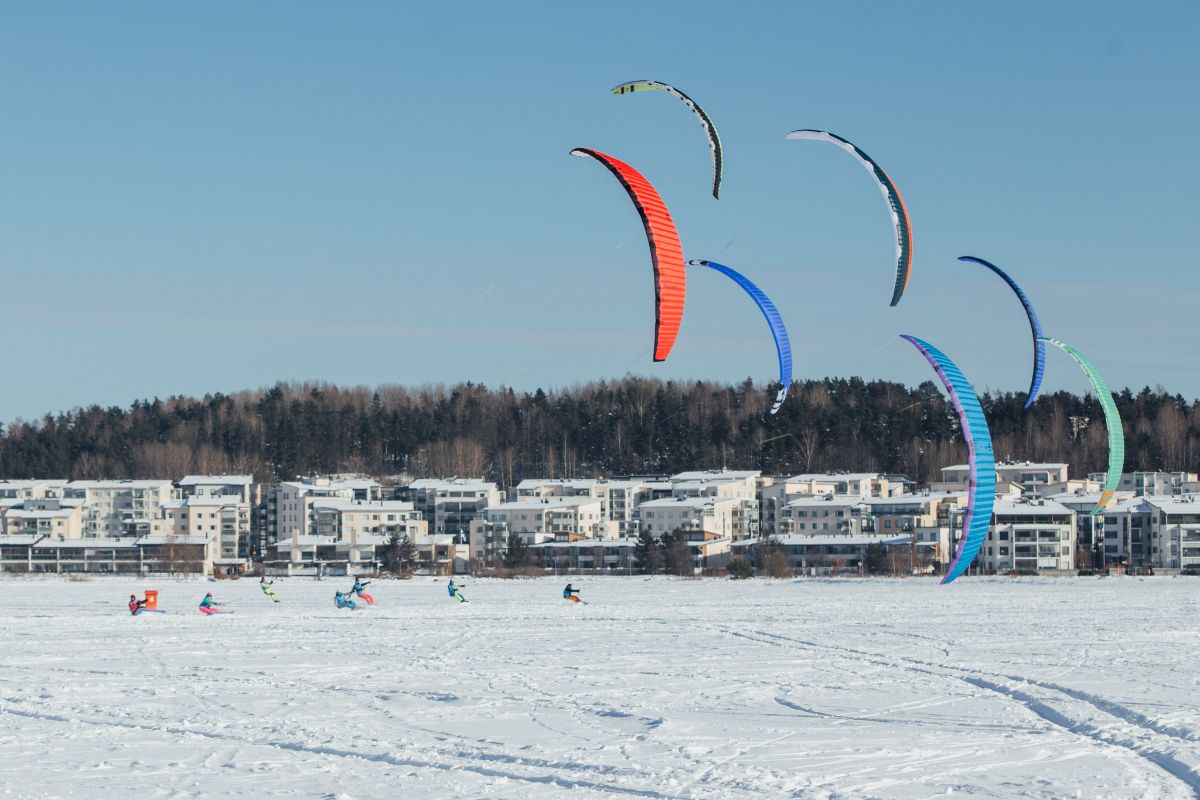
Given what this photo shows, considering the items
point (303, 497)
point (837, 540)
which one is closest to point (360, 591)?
point (837, 540)

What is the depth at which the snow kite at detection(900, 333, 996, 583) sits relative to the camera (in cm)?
1939

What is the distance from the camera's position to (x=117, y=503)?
82.4 meters

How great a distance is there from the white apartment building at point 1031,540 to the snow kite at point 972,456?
42.2 metres

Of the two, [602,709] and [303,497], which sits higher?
[303,497]

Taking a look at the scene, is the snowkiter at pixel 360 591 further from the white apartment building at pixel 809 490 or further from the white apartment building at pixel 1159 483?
the white apartment building at pixel 1159 483

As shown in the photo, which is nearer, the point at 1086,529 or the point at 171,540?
the point at 171,540

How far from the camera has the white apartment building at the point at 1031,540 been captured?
61094 millimetres

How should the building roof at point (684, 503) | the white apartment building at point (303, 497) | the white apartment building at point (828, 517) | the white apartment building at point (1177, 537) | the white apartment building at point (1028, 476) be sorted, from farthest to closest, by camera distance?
the white apartment building at point (1028, 476)
the white apartment building at point (303, 497)
the building roof at point (684, 503)
the white apartment building at point (828, 517)
the white apartment building at point (1177, 537)

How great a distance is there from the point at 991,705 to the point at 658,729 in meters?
2.93

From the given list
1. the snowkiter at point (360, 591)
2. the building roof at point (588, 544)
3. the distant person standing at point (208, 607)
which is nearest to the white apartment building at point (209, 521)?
the building roof at point (588, 544)

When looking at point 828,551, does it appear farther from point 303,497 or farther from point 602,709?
point 602,709

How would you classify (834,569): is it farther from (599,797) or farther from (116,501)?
(599,797)

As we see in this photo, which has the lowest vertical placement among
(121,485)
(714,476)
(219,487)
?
(219,487)

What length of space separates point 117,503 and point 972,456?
2761 inches
